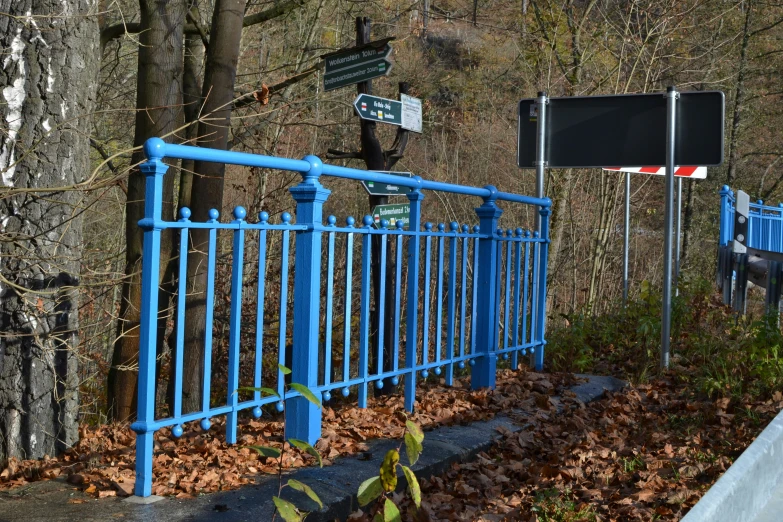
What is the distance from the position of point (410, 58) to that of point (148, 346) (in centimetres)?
1439

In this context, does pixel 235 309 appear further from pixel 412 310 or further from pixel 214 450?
pixel 412 310

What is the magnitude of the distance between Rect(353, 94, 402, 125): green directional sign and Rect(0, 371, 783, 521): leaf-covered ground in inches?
88.6

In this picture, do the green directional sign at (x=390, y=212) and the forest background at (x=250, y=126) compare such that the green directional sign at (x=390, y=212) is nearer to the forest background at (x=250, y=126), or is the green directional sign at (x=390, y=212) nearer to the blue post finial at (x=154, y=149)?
the forest background at (x=250, y=126)

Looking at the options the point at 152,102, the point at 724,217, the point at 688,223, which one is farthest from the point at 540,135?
the point at 688,223

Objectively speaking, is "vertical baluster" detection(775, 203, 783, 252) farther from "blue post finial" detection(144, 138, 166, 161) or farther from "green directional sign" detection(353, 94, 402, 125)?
"blue post finial" detection(144, 138, 166, 161)

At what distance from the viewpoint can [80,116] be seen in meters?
4.63

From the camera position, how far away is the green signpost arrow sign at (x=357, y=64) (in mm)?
7359

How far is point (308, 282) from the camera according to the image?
4570mm

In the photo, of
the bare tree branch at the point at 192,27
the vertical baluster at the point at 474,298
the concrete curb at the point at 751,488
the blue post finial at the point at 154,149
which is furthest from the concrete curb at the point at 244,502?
the bare tree branch at the point at 192,27

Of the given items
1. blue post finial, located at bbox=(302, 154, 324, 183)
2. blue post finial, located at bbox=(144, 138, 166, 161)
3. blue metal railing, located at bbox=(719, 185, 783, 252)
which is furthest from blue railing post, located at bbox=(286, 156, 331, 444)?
blue metal railing, located at bbox=(719, 185, 783, 252)

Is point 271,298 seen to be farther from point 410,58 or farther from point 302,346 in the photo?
point 302,346

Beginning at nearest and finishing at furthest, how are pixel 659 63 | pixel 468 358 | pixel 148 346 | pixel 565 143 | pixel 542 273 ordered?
pixel 148 346 < pixel 468 358 < pixel 542 273 < pixel 565 143 < pixel 659 63

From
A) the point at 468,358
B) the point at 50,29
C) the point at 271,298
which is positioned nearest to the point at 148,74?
the point at 50,29

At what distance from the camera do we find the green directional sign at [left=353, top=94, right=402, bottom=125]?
7.14 metres
